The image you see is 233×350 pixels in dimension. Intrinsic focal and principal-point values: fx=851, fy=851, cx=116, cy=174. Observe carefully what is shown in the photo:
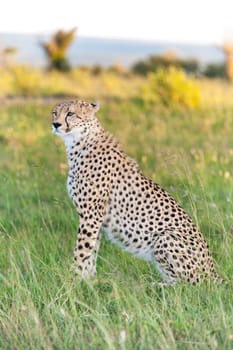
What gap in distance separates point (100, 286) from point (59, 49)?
63.7ft

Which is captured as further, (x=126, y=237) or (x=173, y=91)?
(x=173, y=91)

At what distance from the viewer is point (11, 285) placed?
426cm

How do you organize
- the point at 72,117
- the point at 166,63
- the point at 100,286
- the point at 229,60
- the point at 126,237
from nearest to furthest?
the point at 100,286
the point at 126,237
the point at 72,117
the point at 229,60
the point at 166,63

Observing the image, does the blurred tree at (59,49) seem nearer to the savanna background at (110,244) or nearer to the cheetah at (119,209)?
the savanna background at (110,244)

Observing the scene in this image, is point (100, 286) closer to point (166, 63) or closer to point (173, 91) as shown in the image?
point (173, 91)

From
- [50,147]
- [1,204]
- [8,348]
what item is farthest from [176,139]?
[8,348]

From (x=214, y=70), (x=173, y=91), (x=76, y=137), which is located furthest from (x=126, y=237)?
(x=214, y=70)

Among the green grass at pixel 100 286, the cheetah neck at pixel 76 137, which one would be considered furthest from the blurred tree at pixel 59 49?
the cheetah neck at pixel 76 137

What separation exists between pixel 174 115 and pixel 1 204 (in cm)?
611

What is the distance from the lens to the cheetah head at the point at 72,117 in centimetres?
474

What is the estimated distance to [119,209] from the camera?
4.75 metres

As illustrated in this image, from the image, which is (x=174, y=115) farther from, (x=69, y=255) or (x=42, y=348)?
(x=42, y=348)

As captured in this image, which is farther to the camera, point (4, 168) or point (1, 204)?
point (4, 168)

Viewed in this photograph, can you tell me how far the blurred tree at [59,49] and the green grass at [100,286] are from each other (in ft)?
47.2
